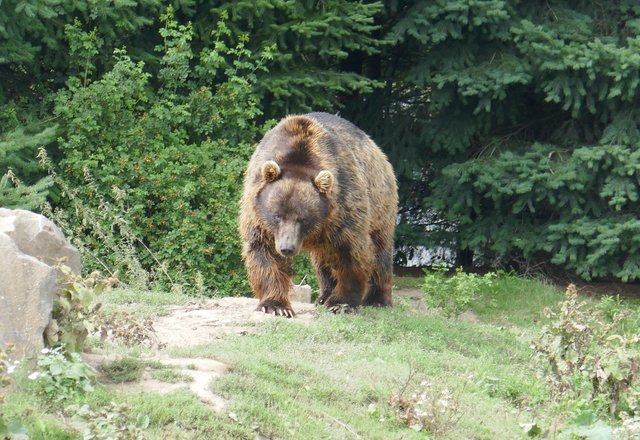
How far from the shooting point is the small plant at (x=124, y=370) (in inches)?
246

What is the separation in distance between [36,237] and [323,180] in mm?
3238

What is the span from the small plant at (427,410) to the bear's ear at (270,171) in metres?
2.79

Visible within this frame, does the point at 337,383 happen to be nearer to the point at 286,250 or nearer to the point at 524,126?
the point at 286,250

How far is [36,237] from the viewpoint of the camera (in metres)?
6.23

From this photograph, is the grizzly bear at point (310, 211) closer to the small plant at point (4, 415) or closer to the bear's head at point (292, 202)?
the bear's head at point (292, 202)

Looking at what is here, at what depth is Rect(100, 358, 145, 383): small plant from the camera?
20.5 feet

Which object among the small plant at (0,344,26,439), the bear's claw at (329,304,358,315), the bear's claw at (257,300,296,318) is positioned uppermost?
the small plant at (0,344,26,439)

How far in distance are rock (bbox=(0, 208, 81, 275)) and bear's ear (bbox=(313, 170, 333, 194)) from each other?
9.62 ft

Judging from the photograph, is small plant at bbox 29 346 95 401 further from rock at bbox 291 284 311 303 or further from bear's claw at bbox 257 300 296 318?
rock at bbox 291 284 311 303

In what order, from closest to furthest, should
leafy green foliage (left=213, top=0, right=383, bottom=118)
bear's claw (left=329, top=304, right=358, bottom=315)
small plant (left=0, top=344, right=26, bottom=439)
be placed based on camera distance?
small plant (left=0, top=344, right=26, bottom=439), bear's claw (left=329, top=304, right=358, bottom=315), leafy green foliage (left=213, top=0, right=383, bottom=118)

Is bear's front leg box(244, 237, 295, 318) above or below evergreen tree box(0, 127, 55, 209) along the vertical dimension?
below

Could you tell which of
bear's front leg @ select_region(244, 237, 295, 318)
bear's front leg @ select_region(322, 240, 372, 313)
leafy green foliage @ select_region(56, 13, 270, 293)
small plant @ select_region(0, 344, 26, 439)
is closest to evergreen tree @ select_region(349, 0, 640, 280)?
leafy green foliage @ select_region(56, 13, 270, 293)

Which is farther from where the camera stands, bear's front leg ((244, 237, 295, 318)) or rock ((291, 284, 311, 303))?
rock ((291, 284, 311, 303))

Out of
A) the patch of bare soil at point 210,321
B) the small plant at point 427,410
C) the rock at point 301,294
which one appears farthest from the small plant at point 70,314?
the rock at point 301,294
